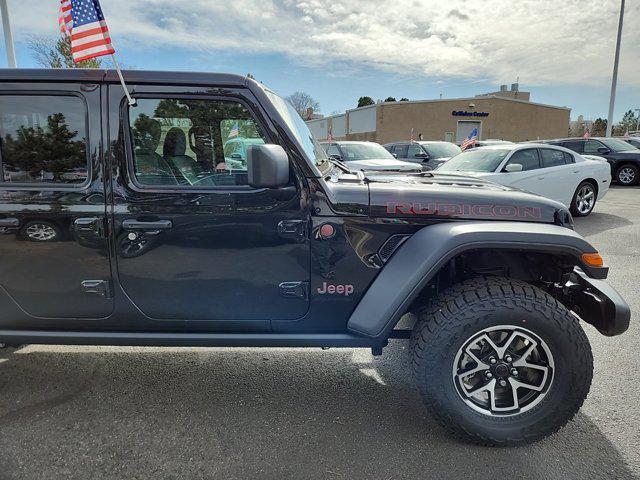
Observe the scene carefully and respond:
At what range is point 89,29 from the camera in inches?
107

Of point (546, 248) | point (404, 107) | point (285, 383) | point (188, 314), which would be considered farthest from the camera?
point (404, 107)

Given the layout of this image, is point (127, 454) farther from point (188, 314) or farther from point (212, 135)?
point (212, 135)

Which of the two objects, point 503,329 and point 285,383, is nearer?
point 503,329

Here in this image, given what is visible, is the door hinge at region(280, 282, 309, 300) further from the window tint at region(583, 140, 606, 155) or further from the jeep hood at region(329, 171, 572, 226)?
the window tint at region(583, 140, 606, 155)

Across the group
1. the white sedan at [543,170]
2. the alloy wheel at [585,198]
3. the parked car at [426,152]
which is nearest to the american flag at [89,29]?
the white sedan at [543,170]

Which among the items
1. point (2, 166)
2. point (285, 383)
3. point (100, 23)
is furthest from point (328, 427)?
point (100, 23)

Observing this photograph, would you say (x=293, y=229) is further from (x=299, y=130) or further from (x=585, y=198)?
(x=585, y=198)

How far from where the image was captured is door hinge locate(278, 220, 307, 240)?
2.31m

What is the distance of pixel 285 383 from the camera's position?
3.05m

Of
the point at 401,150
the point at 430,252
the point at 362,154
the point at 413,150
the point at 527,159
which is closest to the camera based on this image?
the point at 430,252

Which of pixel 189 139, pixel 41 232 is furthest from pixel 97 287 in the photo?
pixel 189 139

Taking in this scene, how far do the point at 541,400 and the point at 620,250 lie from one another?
17.7 ft

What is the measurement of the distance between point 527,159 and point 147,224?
7812 millimetres

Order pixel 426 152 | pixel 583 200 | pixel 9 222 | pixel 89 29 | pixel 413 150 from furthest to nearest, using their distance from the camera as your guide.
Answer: pixel 413 150 < pixel 426 152 < pixel 583 200 < pixel 89 29 < pixel 9 222
